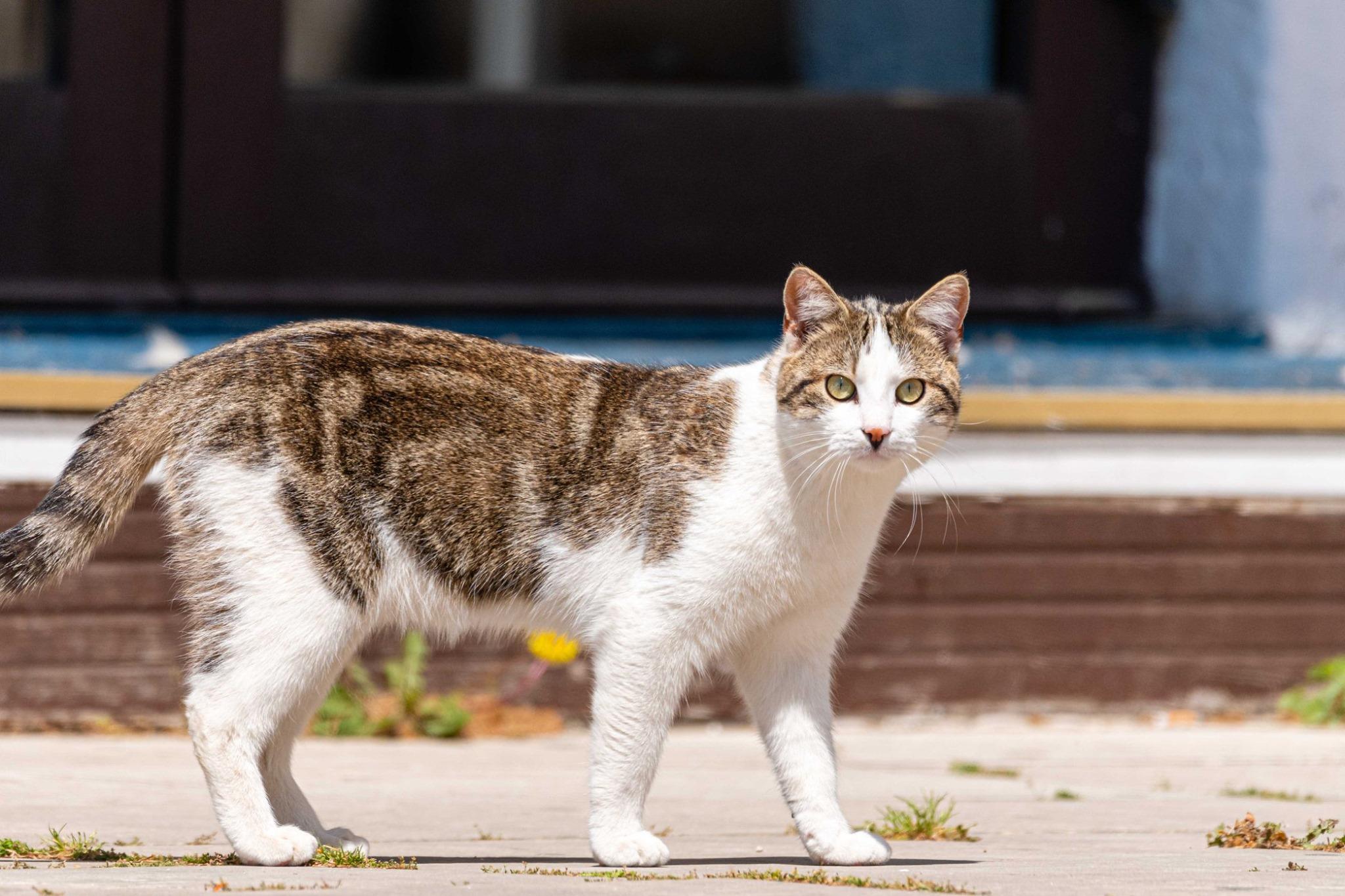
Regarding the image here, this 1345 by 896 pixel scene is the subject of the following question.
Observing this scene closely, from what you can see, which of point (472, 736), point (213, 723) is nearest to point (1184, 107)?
Answer: point (472, 736)

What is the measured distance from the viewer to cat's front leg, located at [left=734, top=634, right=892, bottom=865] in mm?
3908

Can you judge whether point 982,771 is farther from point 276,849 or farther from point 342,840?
point 276,849

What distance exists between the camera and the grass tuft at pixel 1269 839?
12.8ft

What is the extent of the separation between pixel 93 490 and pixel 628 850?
148cm

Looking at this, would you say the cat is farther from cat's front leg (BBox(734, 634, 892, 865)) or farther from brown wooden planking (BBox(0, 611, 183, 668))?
brown wooden planking (BBox(0, 611, 183, 668))

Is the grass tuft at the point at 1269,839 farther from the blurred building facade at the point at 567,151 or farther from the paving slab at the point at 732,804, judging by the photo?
the blurred building facade at the point at 567,151

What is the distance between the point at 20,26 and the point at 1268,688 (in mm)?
5790

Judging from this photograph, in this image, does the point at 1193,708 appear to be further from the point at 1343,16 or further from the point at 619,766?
the point at 619,766

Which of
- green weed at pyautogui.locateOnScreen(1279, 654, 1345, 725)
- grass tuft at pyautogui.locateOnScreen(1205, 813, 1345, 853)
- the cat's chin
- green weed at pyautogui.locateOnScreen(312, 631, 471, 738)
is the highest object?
the cat's chin

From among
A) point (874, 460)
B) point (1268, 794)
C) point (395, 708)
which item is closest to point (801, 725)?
point (874, 460)

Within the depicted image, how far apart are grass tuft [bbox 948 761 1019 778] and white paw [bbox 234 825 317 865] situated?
8.52 feet

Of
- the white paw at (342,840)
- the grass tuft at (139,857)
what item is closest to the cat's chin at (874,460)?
the grass tuft at (139,857)

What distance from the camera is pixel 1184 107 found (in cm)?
745

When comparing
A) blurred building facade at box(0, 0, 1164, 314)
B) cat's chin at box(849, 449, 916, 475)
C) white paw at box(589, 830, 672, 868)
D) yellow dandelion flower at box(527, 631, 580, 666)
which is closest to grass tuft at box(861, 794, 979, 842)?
white paw at box(589, 830, 672, 868)
